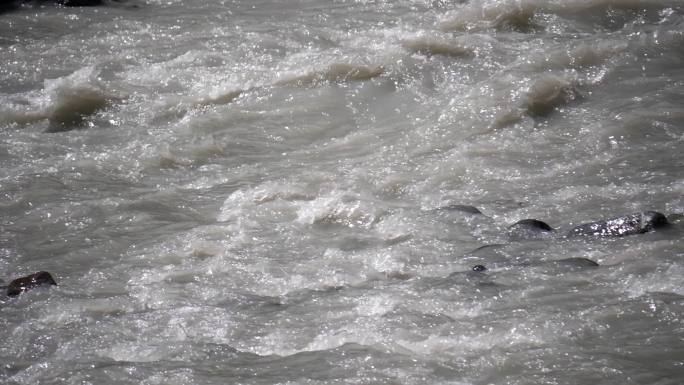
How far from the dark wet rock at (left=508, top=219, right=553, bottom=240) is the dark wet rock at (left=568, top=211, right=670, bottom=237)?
17 cm

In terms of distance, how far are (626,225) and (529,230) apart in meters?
0.57

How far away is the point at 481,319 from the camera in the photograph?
423 cm

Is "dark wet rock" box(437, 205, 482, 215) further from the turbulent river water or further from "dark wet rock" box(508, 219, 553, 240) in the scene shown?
"dark wet rock" box(508, 219, 553, 240)

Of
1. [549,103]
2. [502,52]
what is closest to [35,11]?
[502,52]

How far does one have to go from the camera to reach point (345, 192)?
615 cm

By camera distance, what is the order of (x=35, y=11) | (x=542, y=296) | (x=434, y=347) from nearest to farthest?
(x=434, y=347), (x=542, y=296), (x=35, y=11)

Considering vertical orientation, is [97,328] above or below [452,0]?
below

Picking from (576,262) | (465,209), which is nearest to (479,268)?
(576,262)

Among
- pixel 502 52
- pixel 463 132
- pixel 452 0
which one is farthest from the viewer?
pixel 452 0

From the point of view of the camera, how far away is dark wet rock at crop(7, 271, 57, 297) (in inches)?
197

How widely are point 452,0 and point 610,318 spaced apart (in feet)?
23.1

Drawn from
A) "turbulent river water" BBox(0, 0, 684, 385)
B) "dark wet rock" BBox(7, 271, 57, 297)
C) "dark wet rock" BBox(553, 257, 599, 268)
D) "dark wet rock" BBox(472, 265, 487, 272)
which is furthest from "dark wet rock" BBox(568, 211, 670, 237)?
"dark wet rock" BBox(7, 271, 57, 297)

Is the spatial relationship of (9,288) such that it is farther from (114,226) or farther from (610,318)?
(610,318)

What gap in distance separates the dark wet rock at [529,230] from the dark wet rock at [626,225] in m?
0.17
